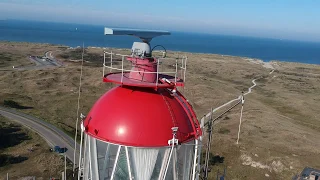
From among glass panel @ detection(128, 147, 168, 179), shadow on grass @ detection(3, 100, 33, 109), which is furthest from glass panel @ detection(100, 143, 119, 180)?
shadow on grass @ detection(3, 100, 33, 109)

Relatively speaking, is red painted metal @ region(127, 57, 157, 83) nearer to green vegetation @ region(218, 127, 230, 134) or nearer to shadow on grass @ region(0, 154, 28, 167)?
shadow on grass @ region(0, 154, 28, 167)

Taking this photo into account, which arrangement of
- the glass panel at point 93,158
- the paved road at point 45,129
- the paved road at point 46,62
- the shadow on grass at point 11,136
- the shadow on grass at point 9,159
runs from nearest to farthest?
the glass panel at point 93,158 → the shadow on grass at point 9,159 → the shadow on grass at point 11,136 → the paved road at point 45,129 → the paved road at point 46,62

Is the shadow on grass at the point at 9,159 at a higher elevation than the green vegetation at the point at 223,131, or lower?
lower

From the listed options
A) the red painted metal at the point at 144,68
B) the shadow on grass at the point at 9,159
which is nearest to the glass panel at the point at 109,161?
the red painted metal at the point at 144,68

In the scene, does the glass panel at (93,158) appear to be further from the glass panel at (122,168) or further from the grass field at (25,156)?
the grass field at (25,156)

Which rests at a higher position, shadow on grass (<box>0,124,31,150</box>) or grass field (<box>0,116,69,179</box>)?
shadow on grass (<box>0,124,31,150</box>)

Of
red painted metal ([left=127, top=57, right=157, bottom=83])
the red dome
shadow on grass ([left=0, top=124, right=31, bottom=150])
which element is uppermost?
red painted metal ([left=127, top=57, right=157, bottom=83])

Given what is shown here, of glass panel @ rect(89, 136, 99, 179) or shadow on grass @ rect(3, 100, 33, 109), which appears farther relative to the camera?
shadow on grass @ rect(3, 100, 33, 109)
